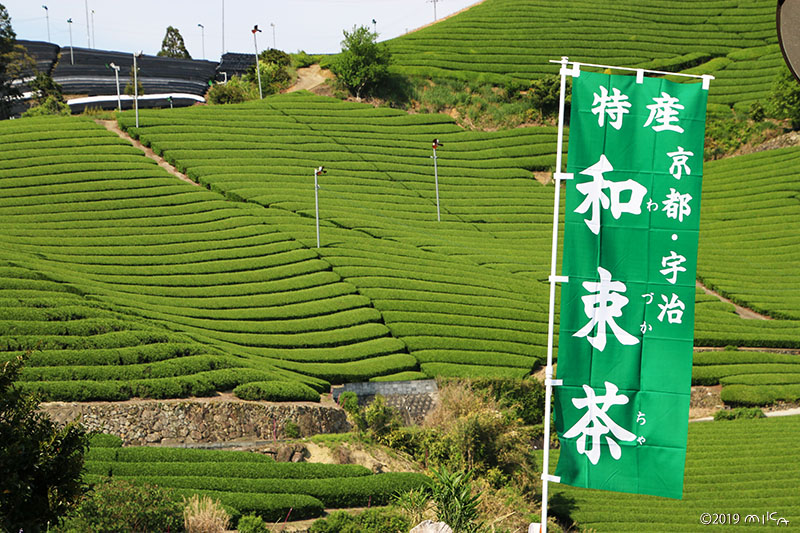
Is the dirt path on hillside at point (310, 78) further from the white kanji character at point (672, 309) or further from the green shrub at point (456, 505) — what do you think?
the white kanji character at point (672, 309)

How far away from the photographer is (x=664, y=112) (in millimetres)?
9367

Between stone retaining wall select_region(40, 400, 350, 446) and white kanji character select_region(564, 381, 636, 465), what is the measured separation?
664 inches

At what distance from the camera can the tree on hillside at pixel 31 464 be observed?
34.4ft

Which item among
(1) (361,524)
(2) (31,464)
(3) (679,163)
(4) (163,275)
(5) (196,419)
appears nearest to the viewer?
(3) (679,163)

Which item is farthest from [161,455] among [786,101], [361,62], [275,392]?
[786,101]

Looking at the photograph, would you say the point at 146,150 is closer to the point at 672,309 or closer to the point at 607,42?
the point at 607,42

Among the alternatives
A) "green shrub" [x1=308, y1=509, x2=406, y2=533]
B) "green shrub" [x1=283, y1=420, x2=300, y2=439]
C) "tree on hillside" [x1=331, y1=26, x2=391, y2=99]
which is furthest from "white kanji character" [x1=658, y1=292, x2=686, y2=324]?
"tree on hillside" [x1=331, y1=26, x2=391, y2=99]

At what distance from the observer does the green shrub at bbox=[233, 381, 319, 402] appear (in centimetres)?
2536

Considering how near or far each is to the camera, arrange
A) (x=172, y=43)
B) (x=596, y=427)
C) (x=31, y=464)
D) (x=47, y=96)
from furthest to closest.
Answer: (x=172, y=43)
(x=47, y=96)
(x=31, y=464)
(x=596, y=427)

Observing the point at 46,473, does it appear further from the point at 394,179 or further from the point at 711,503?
the point at 394,179

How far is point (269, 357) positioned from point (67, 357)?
7.73 metres

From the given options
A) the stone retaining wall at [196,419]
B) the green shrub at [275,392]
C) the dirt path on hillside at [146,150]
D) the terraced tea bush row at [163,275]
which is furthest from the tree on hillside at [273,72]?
the stone retaining wall at [196,419]

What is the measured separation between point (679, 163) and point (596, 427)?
332cm

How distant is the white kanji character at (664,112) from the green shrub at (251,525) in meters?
10.7
